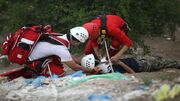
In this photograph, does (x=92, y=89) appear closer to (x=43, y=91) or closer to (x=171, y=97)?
(x=43, y=91)

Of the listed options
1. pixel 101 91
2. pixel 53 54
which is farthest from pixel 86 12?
pixel 101 91

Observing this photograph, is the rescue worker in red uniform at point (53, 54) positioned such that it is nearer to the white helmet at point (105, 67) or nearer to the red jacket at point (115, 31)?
the white helmet at point (105, 67)

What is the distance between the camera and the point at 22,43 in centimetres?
848

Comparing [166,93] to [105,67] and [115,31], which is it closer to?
[115,31]

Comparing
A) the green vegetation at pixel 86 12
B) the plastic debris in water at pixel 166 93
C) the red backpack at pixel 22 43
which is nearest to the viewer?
the plastic debris in water at pixel 166 93

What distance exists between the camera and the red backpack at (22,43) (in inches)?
335

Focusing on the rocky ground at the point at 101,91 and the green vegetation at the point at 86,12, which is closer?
the rocky ground at the point at 101,91

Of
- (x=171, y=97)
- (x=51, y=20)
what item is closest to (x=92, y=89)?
(x=171, y=97)

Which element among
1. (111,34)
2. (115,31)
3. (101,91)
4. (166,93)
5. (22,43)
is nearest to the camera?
(166,93)

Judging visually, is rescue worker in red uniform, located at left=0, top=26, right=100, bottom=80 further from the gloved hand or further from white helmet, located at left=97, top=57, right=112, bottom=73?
white helmet, located at left=97, top=57, right=112, bottom=73

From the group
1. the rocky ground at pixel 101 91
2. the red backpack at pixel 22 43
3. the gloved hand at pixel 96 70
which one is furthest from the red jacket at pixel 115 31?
Result: the rocky ground at pixel 101 91

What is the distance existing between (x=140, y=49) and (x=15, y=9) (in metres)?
3.44

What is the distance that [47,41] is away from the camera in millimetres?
8695

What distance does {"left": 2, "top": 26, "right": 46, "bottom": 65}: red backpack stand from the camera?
8508mm
